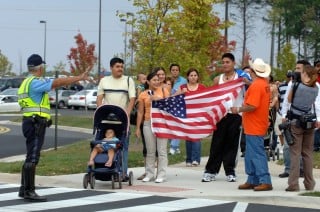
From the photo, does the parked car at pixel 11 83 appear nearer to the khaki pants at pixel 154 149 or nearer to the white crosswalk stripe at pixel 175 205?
the khaki pants at pixel 154 149

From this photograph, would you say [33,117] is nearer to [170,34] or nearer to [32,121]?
[32,121]

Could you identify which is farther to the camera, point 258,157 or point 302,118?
point 258,157

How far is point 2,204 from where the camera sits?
10320 mm

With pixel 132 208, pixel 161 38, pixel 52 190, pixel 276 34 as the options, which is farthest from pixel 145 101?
pixel 276 34

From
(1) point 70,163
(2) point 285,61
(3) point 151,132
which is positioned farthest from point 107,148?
(2) point 285,61

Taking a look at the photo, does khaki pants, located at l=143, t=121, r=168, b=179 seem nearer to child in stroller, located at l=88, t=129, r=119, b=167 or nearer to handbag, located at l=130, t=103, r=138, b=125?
handbag, located at l=130, t=103, r=138, b=125

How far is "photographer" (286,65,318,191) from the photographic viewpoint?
11281mm

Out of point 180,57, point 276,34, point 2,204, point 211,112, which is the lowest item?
point 2,204

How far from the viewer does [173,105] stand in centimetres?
1302

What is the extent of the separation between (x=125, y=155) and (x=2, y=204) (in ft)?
9.33

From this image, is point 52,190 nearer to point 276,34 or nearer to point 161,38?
point 161,38

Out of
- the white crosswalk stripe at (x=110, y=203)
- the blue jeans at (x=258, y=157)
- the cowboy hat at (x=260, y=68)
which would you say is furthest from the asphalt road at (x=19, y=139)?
the cowboy hat at (x=260, y=68)

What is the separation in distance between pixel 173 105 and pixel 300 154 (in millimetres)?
2681

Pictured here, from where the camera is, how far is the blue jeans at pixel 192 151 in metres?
15.2
